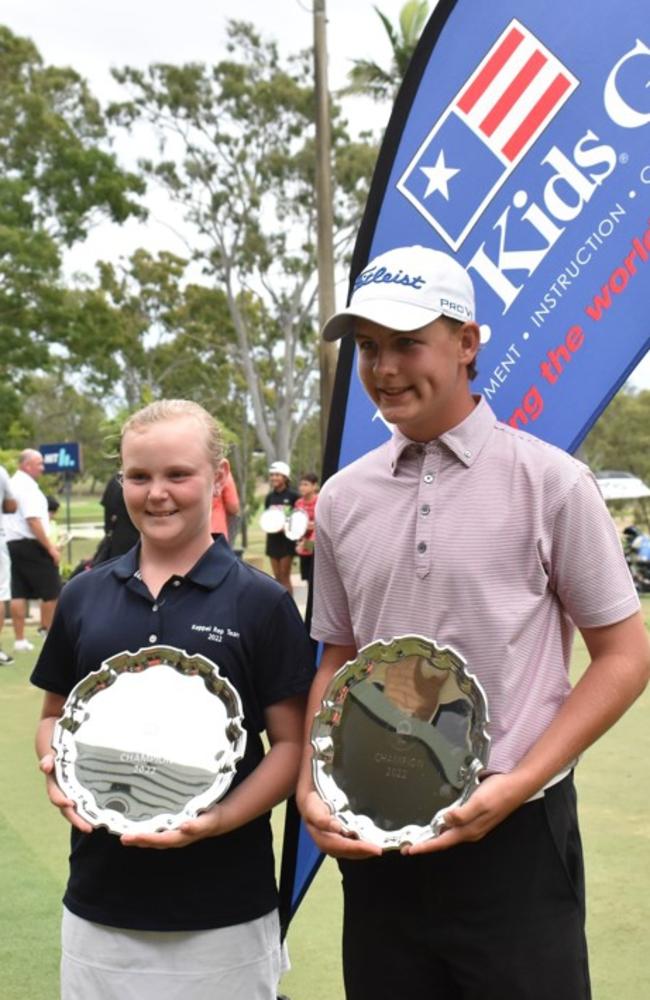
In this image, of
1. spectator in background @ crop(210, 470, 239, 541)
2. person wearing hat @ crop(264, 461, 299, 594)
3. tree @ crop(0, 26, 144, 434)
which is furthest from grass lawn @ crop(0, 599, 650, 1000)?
tree @ crop(0, 26, 144, 434)

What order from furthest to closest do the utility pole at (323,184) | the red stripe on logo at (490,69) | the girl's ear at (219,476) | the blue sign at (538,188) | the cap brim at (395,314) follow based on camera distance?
the utility pole at (323,184), the red stripe on logo at (490,69), the blue sign at (538,188), the girl's ear at (219,476), the cap brim at (395,314)

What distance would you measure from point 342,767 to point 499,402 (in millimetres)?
1117

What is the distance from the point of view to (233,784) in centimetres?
210

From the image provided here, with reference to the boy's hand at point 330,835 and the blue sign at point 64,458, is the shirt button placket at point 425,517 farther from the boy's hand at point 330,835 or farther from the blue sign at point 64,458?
the blue sign at point 64,458

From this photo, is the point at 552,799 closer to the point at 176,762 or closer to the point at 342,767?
the point at 342,767

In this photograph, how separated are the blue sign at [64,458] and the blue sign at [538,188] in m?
16.8

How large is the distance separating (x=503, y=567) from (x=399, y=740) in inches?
12.4

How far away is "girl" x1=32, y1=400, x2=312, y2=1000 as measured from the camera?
6.75 feet

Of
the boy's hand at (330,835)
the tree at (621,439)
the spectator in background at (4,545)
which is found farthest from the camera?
the tree at (621,439)

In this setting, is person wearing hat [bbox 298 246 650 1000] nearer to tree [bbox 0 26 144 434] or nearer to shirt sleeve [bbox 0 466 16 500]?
shirt sleeve [bbox 0 466 16 500]

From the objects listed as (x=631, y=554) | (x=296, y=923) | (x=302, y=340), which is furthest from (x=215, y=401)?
(x=296, y=923)

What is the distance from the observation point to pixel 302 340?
30578 millimetres

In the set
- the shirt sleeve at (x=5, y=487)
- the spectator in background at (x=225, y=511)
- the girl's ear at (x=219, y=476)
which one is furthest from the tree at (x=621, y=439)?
the girl's ear at (x=219, y=476)

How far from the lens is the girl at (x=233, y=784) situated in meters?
2.06
